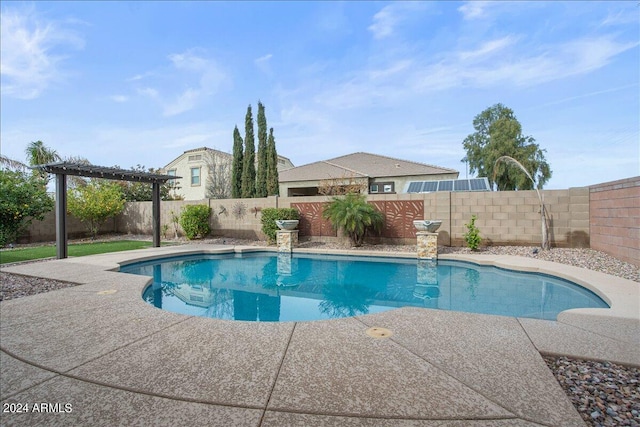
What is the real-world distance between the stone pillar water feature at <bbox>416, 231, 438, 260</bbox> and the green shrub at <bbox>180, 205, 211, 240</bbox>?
10.5 metres

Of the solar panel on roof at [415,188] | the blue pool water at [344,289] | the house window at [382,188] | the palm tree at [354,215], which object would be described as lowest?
the blue pool water at [344,289]

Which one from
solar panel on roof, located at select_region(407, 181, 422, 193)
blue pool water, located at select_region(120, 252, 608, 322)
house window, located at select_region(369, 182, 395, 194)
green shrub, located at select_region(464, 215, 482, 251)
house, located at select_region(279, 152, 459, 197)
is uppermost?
house, located at select_region(279, 152, 459, 197)

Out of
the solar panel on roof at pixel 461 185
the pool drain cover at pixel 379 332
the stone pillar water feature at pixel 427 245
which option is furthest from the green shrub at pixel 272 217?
the pool drain cover at pixel 379 332

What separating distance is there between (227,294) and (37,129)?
2255 centimetres

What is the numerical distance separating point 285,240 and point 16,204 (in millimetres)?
10237

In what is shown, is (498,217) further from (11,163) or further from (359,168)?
(11,163)

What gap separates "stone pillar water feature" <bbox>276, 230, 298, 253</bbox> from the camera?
12228 mm

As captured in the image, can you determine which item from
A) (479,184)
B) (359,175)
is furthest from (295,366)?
(359,175)

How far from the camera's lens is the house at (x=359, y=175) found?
20.1 m

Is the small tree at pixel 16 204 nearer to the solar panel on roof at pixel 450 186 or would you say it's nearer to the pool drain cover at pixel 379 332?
the pool drain cover at pixel 379 332

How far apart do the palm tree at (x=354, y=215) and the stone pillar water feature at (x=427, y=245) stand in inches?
84.9

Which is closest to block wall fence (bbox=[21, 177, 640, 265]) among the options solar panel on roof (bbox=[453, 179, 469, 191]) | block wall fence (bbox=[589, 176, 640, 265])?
block wall fence (bbox=[589, 176, 640, 265])

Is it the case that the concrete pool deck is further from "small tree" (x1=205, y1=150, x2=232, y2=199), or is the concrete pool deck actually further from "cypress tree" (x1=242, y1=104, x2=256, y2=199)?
"small tree" (x1=205, y1=150, x2=232, y2=199)

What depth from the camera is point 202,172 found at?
2577 cm
